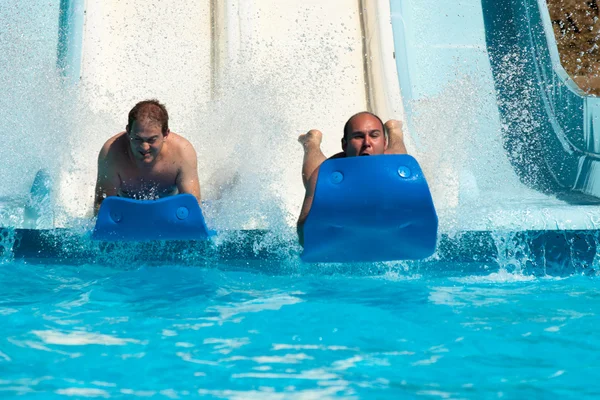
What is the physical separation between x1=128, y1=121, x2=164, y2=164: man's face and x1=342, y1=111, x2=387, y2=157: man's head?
0.75m

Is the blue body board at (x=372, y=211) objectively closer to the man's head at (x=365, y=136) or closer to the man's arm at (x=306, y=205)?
the man's arm at (x=306, y=205)

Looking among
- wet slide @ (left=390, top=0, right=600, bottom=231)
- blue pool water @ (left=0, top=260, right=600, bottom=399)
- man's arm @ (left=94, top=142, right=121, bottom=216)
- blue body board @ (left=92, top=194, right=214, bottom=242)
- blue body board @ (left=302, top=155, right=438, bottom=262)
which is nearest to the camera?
blue pool water @ (left=0, top=260, right=600, bottom=399)

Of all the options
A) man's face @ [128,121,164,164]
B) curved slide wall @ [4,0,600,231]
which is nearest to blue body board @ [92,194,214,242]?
man's face @ [128,121,164,164]

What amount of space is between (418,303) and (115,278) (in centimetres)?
113

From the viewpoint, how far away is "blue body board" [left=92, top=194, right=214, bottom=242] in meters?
2.89

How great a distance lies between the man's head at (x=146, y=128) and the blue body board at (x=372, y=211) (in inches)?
28.9

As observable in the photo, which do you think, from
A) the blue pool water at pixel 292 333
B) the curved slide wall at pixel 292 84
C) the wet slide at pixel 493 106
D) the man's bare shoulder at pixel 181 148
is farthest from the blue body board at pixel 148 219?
the wet slide at pixel 493 106

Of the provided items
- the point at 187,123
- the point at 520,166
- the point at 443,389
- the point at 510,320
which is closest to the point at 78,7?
the point at 187,123

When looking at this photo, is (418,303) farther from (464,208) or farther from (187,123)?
(187,123)

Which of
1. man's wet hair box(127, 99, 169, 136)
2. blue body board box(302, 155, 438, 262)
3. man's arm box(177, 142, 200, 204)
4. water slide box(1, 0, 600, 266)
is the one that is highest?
water slide box(1, 0, 600, 266)

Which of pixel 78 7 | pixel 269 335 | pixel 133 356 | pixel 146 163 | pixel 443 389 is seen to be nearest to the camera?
pixel 443 389

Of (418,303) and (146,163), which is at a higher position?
(146,163)

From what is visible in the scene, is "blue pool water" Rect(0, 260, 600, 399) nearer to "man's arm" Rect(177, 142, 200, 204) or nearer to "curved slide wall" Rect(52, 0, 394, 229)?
"man's arm" Rect(177, 142, 200, 204)

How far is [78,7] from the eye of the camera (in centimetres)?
481
